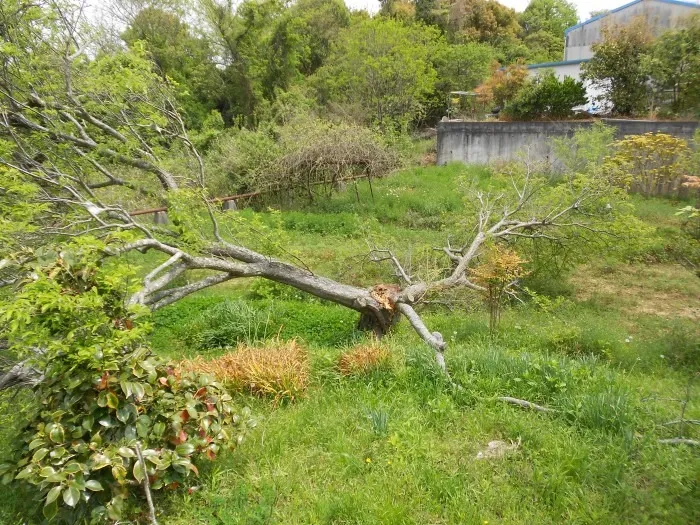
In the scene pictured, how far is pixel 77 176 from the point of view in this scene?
546cm

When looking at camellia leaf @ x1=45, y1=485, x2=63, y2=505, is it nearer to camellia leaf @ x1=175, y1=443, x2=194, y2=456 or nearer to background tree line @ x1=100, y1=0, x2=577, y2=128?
camellia leaf @ x1=175, y1=443, x2=194, y2=456

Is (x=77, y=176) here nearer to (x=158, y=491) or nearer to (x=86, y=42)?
(x=86, y=42)

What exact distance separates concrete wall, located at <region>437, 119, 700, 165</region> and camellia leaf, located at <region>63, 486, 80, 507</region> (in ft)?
47.2

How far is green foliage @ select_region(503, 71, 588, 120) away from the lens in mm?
15758

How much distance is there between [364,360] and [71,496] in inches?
110

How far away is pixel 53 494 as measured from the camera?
246 cm

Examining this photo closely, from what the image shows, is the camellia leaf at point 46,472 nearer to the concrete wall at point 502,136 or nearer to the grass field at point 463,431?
the grass field at point 463,431

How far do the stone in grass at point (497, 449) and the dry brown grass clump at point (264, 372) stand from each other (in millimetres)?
1760

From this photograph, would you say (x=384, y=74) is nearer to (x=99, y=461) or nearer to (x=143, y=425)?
(x=143, y=425)

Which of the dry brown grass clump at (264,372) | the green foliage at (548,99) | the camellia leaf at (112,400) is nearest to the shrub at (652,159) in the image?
the green foliage at (548,99)

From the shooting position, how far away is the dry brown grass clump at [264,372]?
→ 4500mm

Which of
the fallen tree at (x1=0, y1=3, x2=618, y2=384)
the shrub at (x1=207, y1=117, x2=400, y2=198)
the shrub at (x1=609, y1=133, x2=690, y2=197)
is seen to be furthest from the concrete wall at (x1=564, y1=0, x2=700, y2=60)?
the fallen tree at (x1=0, y1=3, x2=618, y2=384)

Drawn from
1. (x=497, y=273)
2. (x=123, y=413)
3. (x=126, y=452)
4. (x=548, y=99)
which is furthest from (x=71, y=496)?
(x=548, y=99)

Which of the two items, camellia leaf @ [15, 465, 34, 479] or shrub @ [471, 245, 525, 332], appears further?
shrub @ [471, 245, 525, 332]
